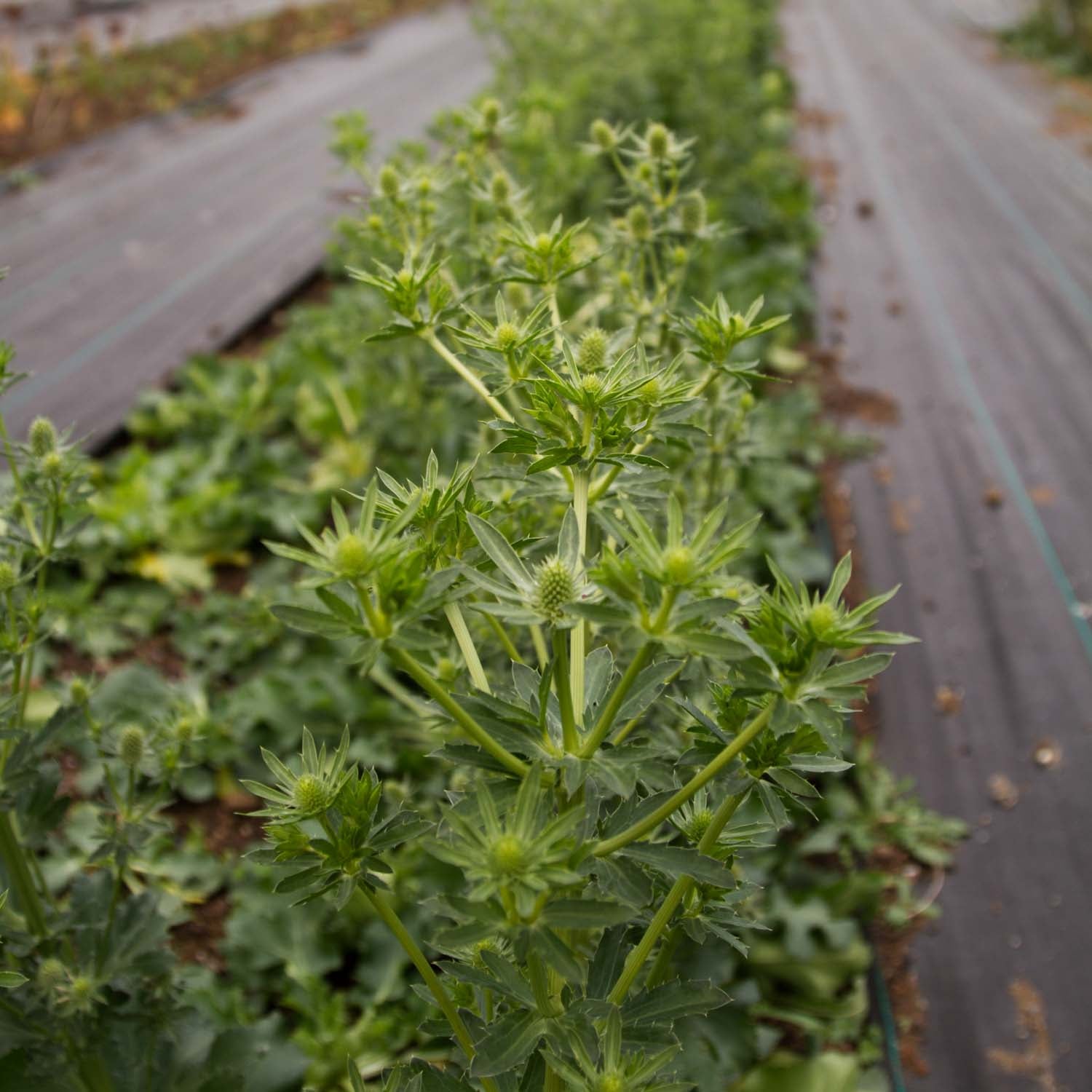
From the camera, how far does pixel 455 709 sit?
101 centimetres

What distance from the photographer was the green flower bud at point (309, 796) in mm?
1102

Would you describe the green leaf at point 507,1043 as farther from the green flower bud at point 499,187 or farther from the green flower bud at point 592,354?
the green flower bud at point 499,187

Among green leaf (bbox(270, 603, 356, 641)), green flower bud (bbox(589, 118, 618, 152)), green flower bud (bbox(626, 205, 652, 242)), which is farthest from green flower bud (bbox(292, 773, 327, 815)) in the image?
green flower bud (bbox(589, 118, 618, 152))

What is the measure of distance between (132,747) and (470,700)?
3.21 feet

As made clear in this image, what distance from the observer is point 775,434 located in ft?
14.2

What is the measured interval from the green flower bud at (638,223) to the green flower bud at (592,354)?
30.4 inches

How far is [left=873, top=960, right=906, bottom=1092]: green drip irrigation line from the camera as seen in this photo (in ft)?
8.57

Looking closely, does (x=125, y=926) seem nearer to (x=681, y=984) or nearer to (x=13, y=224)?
(x=681, y=984)

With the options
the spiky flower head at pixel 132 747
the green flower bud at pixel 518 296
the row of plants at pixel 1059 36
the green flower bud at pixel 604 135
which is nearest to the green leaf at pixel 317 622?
the spiky flower head at pixel 132 747

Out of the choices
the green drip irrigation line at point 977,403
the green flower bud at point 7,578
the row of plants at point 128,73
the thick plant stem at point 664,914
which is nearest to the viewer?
the thick plant stem at point 664,914

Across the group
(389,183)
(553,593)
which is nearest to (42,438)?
(389,183)

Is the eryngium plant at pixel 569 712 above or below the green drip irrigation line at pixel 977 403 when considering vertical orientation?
above

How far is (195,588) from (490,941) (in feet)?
10.9

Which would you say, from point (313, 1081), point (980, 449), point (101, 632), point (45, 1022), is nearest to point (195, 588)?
point (101, 632)
